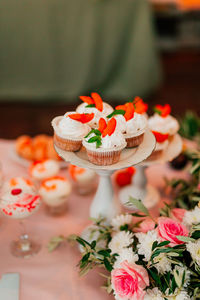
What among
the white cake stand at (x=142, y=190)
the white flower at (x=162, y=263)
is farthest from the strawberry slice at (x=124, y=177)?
the white flower at (x=162, y=263)

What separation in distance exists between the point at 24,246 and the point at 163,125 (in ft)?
2.11

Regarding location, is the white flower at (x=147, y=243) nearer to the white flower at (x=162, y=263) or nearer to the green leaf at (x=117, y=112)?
the white flower at (x=162, y=263)

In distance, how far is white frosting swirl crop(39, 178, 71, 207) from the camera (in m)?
1.24

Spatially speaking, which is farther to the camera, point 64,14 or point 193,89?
point 193,89

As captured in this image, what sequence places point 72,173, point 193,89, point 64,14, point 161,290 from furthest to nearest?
point 193,89 < point 64,14 < point 72,173 < point 161,290

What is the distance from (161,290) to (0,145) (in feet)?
3.72

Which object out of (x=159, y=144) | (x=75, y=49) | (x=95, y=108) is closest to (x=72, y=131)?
(x=95, y=108)

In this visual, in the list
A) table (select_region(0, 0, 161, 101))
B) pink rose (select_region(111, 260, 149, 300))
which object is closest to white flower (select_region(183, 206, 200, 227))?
pink rose (select_region(111, 260, 149, 300))

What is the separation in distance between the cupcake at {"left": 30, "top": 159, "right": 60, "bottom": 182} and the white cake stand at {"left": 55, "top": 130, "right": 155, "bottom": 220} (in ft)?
1.04

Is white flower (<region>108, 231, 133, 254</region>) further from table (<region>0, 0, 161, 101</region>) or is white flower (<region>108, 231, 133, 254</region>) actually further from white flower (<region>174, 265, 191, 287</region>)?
table (<region>0, 0, 161, 101</region>)

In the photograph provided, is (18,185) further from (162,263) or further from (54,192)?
(162,263)

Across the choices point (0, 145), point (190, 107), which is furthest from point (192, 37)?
point (0, 145)

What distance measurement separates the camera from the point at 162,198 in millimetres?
1414

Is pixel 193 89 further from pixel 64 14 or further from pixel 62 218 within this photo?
pixel 62 218
